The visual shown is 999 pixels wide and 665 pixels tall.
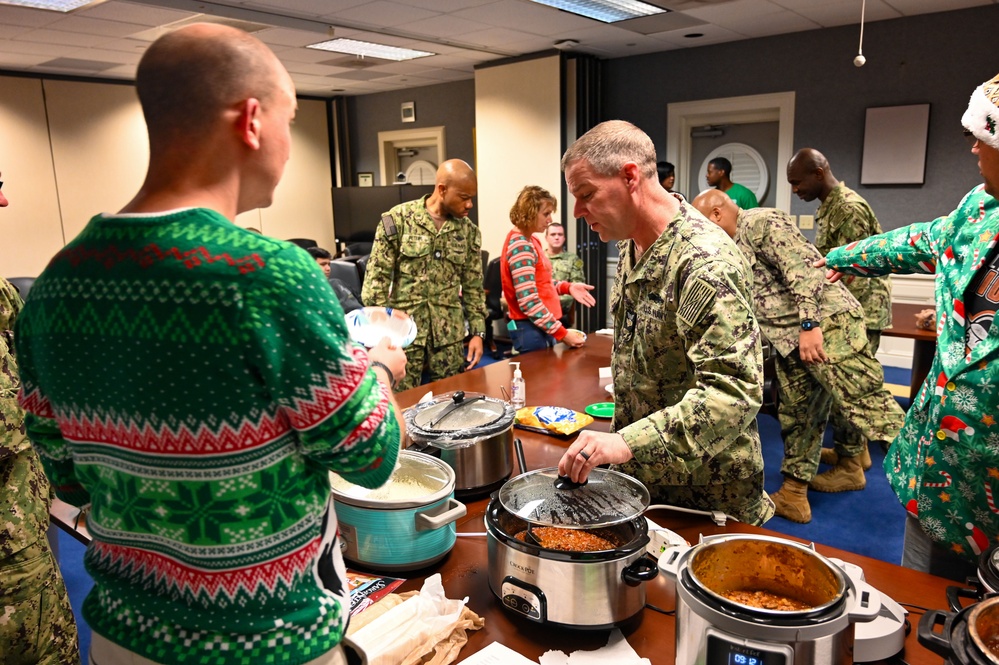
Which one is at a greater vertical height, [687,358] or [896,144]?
[896,144]

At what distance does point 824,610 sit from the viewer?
2.81ft

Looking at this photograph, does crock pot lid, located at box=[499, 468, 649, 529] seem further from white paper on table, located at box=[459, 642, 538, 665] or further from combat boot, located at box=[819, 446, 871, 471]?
combat boot, located at box=[819, 446, 871, 471]

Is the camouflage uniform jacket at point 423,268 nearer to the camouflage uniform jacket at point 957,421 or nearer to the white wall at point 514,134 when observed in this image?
the camouflage uniform jacket at point 957,421

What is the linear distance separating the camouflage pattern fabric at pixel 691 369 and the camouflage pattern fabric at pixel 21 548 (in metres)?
1.41

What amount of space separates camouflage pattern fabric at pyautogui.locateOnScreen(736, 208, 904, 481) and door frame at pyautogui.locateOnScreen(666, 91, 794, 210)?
2.88 metres

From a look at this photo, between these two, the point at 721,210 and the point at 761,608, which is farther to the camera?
the point at 721,210

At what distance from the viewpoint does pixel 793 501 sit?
11.0 ft

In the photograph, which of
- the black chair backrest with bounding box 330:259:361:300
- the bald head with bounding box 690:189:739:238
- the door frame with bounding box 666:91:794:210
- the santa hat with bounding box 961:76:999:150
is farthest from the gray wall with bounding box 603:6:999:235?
the santa hat with bounding box 961:76:999:150

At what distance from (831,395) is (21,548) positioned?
331cm

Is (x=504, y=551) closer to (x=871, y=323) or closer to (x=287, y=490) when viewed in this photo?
(x=287, y=490)

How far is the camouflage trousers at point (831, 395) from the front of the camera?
11.0ft

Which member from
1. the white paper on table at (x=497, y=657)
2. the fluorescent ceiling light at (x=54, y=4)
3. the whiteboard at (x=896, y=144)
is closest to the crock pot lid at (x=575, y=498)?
the white paper on table at (x=497, y=657)

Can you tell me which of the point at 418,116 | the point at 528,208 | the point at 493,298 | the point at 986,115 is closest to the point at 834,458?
the point at 528,208

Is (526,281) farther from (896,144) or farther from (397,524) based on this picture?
(896,144)
